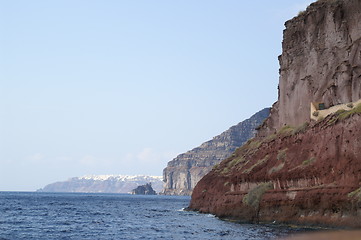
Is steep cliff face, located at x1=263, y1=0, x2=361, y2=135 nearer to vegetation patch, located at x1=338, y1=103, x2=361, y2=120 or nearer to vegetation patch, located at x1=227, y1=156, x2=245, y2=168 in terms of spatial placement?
vegetation patch, located at x1=227, y1=156, x2=245, y2=168

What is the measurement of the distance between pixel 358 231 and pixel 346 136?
32.5ft

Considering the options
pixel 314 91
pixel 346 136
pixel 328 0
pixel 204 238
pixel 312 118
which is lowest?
pixel 204 238

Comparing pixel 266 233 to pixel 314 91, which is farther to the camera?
pixel 314 91

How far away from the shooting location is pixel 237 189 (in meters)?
58.0

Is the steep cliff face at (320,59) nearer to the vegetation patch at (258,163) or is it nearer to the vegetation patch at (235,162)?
the vegetation patch at (235,162)

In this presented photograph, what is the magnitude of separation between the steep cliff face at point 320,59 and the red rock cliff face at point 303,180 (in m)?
6.88

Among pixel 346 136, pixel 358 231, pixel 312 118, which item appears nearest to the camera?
pixel 358 231

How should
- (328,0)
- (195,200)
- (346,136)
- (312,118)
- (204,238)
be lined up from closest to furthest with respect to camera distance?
(204,238) → (346,136) → (312,118) → (328,0) → (195,200)

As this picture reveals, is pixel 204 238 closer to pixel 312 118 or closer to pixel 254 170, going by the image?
pixel 254 170

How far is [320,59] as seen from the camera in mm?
62125

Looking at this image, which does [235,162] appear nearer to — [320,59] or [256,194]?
[320,59]

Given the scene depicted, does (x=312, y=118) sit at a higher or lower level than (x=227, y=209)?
higher

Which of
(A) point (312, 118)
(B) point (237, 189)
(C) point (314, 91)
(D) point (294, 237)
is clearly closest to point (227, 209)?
(B) point (237, 189)

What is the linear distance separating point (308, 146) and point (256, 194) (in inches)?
250
